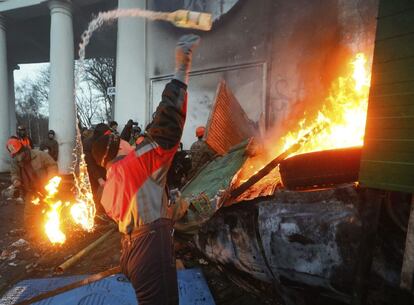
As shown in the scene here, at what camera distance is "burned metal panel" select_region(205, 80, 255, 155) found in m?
5.66

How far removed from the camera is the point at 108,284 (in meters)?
3.77

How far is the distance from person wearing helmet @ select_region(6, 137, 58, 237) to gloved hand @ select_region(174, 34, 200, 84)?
5.24 meters

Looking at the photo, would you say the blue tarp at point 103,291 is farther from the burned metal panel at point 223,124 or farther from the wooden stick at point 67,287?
the burned metal panel at point 223,124

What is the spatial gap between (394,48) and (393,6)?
25cm

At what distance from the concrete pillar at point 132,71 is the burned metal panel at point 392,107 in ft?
29.3

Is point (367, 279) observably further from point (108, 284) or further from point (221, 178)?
point (108, 284)

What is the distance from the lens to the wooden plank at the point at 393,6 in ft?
5.92

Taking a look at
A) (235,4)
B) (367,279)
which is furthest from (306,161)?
(235,4)

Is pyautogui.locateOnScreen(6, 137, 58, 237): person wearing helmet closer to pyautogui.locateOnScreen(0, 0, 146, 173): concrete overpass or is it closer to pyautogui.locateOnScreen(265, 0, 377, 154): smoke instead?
pyautogui.locateOnScreen(0, 0, 146, 173): concrete overpass

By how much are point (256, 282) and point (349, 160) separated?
1490mm

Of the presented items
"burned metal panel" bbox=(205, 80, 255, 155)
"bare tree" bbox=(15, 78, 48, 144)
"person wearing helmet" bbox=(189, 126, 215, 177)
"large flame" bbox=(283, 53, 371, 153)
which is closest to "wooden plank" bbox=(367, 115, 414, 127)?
"large flame" bbox=(283, 53, 371, 153)

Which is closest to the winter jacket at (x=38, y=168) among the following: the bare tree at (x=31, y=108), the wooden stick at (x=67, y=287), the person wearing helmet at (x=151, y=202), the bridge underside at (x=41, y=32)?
the wooden stick at (x=67, y=287)

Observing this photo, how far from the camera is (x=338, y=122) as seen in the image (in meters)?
5.18

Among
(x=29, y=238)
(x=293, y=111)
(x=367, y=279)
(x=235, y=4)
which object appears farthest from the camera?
(x=235, y=4)
